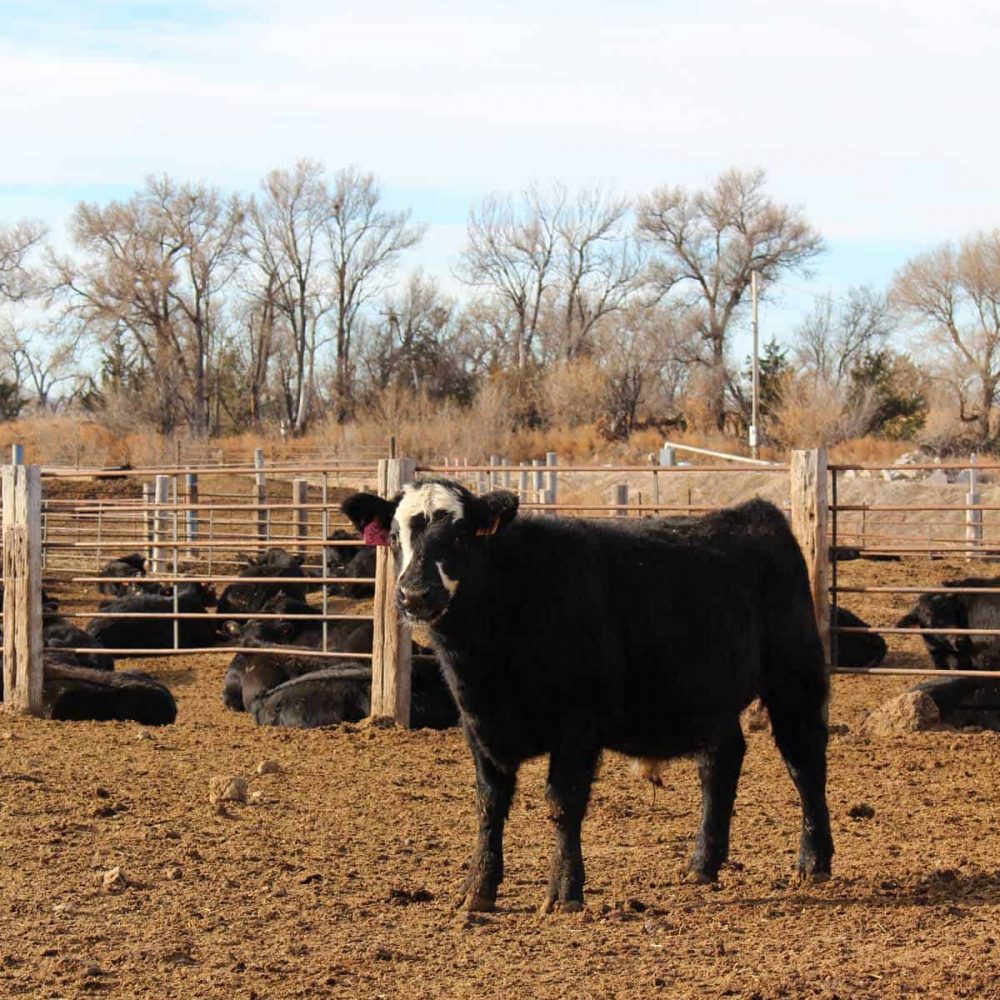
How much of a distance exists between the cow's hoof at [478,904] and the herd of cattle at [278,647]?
1.77m

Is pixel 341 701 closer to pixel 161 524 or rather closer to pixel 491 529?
pixel 491 529

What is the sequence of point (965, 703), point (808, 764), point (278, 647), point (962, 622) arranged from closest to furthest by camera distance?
point (808, 764)
point (965, 703)
point (278, 647)
point (962, 622)

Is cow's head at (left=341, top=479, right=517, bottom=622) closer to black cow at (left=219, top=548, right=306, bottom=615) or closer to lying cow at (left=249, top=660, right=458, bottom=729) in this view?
lying cow at (left=249, top=660, right=458, bottom=729)

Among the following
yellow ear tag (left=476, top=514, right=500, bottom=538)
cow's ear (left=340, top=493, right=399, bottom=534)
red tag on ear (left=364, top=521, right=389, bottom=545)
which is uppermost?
cow's ear (left=340, top=493, right=399, bottom=534)

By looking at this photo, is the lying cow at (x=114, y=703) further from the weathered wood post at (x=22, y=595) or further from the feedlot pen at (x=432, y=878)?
the feedlot pen at (x=432, y=878)

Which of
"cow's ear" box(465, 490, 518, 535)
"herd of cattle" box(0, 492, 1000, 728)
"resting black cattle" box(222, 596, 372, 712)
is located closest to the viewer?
"cow's ear" box(465, 490, 518, 535)

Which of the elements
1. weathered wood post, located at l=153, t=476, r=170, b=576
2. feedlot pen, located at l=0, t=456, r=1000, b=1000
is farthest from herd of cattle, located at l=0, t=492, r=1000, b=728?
weathered wood post, located at l=153, t=476, r=170, b=576

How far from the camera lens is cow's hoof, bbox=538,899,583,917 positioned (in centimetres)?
523

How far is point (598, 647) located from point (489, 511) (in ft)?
2.24

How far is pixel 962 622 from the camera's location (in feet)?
46.4

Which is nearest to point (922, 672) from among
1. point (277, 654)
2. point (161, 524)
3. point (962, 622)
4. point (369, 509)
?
point (962, 622)

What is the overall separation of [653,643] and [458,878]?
4.30 ft

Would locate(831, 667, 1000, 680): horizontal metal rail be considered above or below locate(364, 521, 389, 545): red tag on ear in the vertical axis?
below

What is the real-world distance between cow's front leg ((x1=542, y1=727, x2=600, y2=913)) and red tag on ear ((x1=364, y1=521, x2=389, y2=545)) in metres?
1.17
